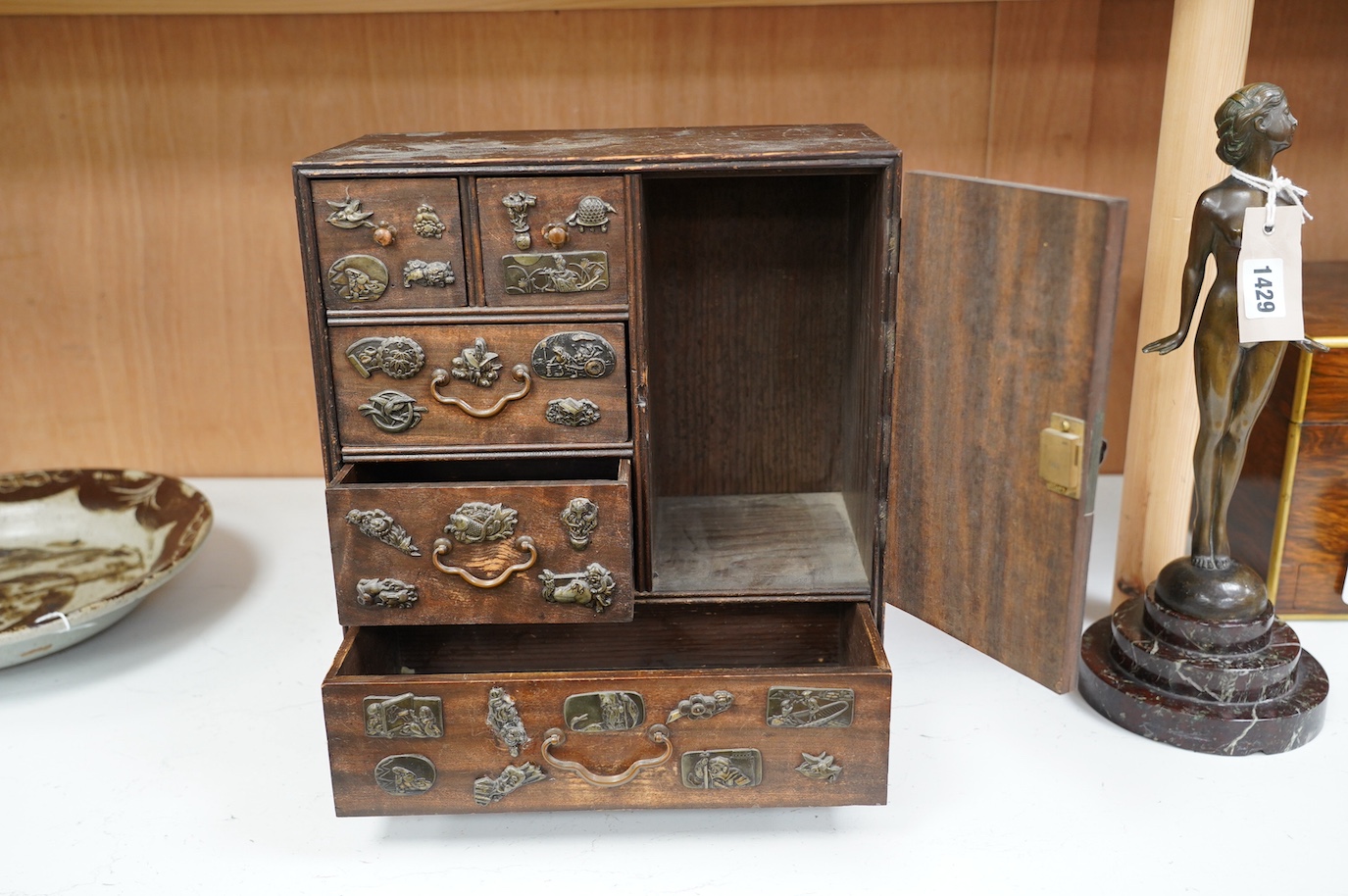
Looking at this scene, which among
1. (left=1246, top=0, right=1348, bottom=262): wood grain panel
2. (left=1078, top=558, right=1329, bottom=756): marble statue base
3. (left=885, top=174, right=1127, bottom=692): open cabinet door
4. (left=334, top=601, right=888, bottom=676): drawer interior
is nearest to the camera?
(left=885, top=174, right=1127, bottom=692): open cabinet door

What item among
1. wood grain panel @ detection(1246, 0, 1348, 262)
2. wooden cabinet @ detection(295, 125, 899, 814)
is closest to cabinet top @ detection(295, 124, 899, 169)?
wooden cabinet @ detection(295, 125, 899, 814)

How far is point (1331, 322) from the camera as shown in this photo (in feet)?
5.57

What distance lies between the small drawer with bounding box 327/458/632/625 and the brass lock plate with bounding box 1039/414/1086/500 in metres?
0.47

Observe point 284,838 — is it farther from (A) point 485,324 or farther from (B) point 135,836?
(A) point 485,324

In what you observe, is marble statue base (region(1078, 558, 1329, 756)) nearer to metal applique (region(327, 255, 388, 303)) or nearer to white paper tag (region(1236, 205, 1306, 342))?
white paper tag (region(1236, 205, 1306, 342))

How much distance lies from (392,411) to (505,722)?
40 cm

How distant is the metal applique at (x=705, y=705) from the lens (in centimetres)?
130

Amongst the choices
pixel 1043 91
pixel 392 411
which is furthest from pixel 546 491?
pixel 1043 91

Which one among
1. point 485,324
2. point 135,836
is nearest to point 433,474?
point 485,324

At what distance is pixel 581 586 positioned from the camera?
1.39 meters

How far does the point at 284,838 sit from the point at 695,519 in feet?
2.41

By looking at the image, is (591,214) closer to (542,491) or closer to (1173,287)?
(542,491)

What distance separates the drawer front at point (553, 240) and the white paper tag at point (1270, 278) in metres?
0.74

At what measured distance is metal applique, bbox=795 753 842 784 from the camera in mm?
1314
